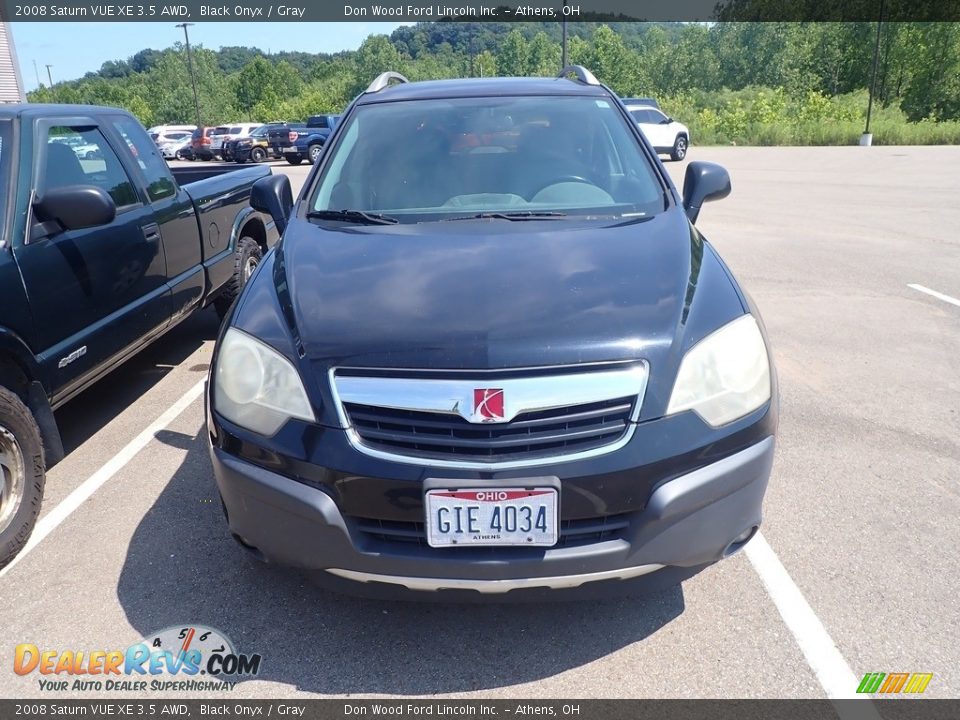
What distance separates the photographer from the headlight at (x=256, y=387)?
2.26 metres

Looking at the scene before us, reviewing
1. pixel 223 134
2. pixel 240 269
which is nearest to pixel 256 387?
pixel 240 269

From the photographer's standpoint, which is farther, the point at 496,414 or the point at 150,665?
the point at 150,665

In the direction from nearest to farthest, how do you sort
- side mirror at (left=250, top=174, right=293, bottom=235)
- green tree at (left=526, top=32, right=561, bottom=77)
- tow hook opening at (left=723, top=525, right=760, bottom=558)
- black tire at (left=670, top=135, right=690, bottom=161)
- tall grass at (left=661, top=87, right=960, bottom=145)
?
tow hook opening at (left=723, top=525, right=760, bottom=558) < side mirror at (left=250, top=174, right=293, bottom=235) < black tire at (left=670, top=135, right=690, bottom=161) < tall grass at (left=661, top=87, right=960, bottom=145) < green tree at (left=526, top=32, right=561, bottom=77)

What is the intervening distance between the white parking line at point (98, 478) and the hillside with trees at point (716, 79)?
3386cm

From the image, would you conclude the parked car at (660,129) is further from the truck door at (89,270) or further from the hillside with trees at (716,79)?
the truck door at (89,270)

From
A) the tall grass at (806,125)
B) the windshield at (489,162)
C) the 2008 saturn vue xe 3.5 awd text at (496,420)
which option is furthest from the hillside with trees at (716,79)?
the 2008 saturn vue xe 3.5 awd text at (496,420)

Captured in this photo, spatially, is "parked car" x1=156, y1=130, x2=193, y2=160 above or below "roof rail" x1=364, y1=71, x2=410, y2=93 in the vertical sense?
below

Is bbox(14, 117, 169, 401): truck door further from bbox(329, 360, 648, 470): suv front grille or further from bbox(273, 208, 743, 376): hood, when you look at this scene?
bbox(329, 360, 648, 470): suv front grille

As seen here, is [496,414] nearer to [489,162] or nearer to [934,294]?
[489,162]

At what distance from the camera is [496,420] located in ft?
6.92

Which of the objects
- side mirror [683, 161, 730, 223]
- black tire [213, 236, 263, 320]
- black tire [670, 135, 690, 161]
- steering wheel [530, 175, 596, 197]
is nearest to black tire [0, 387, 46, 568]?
steering wheel [530, 175, 596, 197]

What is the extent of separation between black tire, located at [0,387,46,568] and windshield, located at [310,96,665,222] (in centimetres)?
150

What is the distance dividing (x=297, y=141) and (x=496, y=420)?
29.3 meters

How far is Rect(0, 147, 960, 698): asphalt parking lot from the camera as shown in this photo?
2.39m
